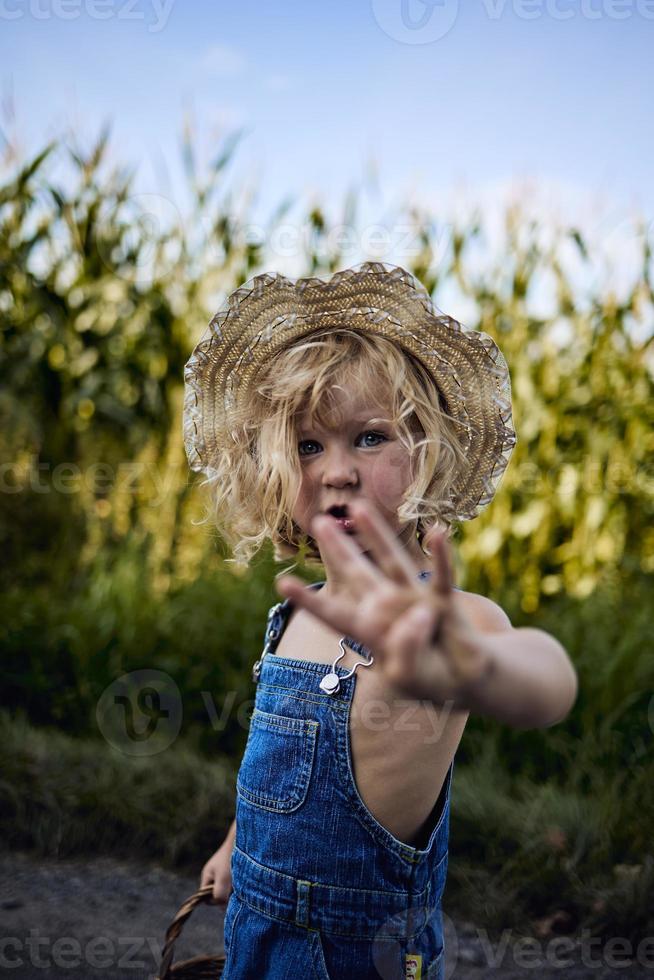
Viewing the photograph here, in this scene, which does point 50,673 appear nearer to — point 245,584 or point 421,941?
point 245,584

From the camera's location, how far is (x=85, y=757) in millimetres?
2242

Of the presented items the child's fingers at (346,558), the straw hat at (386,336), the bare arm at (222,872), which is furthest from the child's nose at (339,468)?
the bare arm at (222,872)

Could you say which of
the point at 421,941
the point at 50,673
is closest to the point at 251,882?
the point at 421,941

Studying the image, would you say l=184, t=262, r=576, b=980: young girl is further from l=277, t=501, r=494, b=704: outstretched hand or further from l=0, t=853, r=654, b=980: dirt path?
l=0, t=853, r=654, b=980: dirt path

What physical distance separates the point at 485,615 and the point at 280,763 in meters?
0.38

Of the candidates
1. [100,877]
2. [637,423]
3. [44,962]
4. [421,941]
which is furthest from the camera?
[637,423]

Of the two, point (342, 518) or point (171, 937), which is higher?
point (342, 518)

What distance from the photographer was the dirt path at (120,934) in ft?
5.60

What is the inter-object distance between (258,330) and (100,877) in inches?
55.8

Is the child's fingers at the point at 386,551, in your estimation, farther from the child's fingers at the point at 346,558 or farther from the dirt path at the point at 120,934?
the dirt path at the point at 120,934

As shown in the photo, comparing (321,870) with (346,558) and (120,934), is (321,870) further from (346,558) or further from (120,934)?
(120,934)

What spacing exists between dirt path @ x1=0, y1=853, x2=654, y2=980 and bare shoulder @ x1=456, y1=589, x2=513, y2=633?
40.5 inches

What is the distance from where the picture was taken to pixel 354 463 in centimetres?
121

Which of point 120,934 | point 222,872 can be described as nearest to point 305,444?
point 222,872
